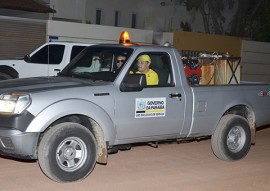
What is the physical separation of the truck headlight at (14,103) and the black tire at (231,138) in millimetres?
3221

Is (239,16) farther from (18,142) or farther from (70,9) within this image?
(18,142)

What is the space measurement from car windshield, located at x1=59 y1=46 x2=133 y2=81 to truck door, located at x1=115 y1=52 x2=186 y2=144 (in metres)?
0.38

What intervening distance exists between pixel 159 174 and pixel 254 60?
64.6 ft

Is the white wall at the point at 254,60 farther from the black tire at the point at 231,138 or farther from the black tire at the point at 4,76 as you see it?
the black tire at the point at 231,138

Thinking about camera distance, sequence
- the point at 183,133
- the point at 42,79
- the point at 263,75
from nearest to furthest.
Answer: the point at 42,79 < the point at 183,133 < the point at 263,75

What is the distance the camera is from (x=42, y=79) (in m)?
6.93

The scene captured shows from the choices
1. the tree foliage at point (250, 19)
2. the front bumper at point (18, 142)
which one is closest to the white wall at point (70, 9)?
the tree foliage at point (250, 19)

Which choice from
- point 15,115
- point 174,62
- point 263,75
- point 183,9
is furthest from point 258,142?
point 183,9

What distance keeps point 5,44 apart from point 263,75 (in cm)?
1454

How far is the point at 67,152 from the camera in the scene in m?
6.15

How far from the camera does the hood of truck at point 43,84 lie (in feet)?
20.2

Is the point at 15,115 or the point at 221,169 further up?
the point at 15,115

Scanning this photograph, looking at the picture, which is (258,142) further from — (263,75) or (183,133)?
(263,75)

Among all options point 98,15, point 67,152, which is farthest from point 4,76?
point 98,15
